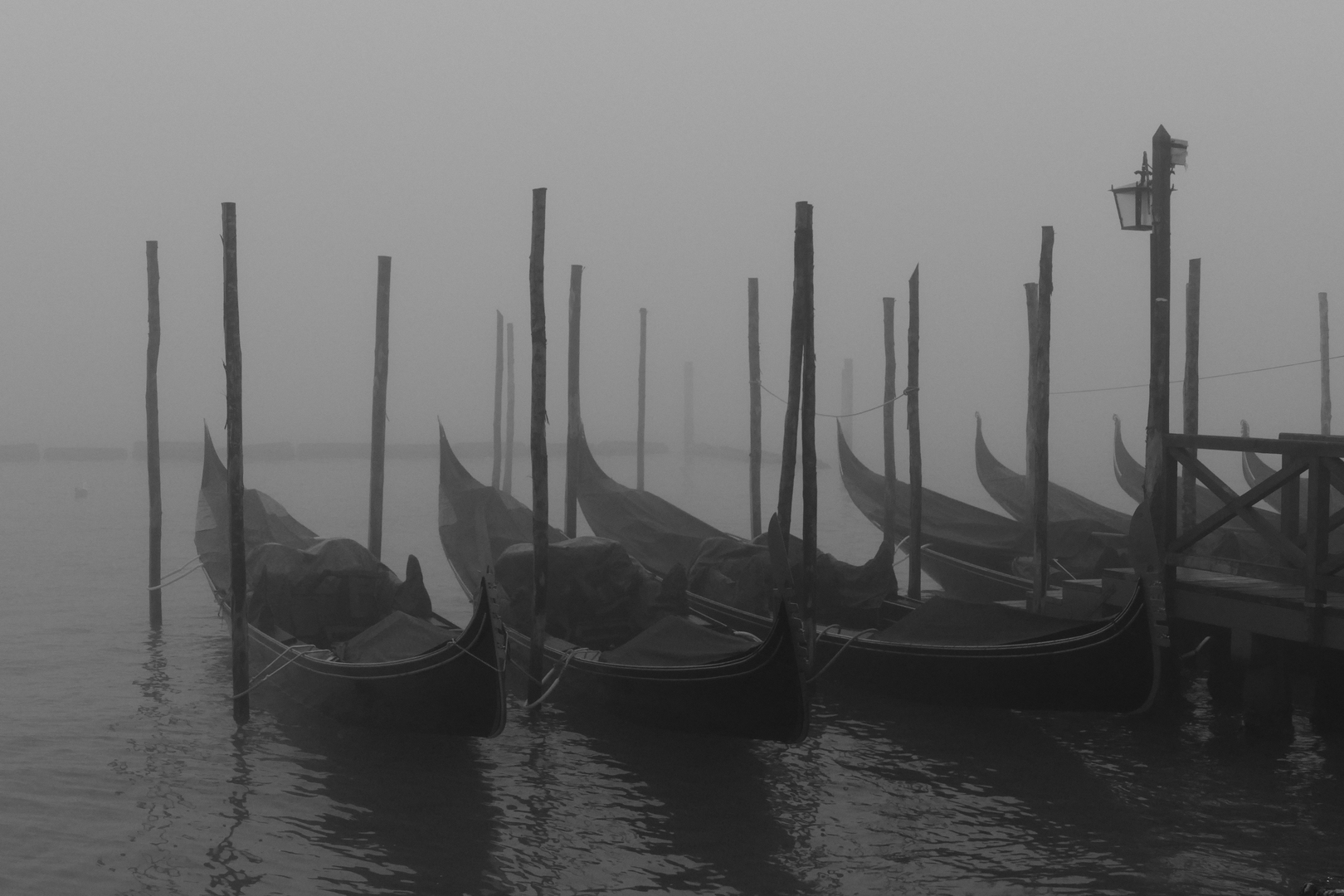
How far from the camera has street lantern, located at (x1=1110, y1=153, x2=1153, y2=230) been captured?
A: 7168 millimetres

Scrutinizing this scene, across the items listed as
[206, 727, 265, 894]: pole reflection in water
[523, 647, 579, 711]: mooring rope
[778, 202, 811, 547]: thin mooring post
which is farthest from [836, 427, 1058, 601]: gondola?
[206, 727, 265, 894]: pole reflection in water

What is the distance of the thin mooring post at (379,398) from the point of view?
10.1 meters

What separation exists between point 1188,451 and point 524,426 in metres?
59.4

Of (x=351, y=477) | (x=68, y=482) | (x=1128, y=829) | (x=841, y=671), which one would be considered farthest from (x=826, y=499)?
(x=1128, y=829)

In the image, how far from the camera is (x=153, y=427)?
10.4 m

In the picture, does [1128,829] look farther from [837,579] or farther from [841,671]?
[837,579]

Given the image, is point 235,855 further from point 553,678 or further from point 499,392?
point 499,392

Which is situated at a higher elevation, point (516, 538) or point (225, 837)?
point (516, 538)

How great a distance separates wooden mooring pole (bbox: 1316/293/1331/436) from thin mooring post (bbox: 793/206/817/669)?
10223 mm

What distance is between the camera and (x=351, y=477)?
37281 mm

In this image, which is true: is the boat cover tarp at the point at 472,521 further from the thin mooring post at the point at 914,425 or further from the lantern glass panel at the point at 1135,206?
the lantern glass panel at the point at 1135,206

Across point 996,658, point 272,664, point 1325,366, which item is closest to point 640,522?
point 272,664

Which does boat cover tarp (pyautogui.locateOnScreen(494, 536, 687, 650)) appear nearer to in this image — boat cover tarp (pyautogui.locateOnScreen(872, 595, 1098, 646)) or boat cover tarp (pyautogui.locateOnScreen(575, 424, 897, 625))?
boat cover tarp (pyautogui.locateOnScreen(575, 424, 897, 625))

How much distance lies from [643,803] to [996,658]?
214 cm
